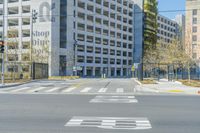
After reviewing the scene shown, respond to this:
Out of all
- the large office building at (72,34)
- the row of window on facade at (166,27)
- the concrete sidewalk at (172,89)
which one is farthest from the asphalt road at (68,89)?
the row of window on facade at (166,27)

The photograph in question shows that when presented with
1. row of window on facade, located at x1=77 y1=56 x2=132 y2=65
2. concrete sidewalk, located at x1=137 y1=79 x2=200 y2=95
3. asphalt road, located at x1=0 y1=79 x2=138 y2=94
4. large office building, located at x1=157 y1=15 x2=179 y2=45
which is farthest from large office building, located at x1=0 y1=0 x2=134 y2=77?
concrete sidewalk, located at x1=137 y1=79 x2=200 y2=95

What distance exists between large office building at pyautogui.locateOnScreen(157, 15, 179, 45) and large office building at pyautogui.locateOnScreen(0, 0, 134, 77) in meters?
22.8

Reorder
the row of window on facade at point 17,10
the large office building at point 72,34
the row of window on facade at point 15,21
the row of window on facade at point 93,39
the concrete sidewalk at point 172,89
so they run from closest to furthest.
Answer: the concrete sidewalk at point 172,89 < the large office building at point 72,34 < the row of window on facade at point 17,10 < the row of window on facade at point 15,21 < the row of window on facade at point 93,39

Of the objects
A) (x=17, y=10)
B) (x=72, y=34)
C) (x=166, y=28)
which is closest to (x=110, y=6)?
(x=72, y=34)

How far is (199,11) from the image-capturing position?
310ft

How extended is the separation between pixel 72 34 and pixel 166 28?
2656 inches

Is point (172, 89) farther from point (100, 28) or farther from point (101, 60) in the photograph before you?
point (100, 28)

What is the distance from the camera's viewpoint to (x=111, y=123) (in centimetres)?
959

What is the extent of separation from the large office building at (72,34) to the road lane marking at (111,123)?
5167 cm

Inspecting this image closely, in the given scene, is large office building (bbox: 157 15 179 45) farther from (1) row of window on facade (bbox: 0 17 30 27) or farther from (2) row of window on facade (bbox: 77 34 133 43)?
(1) row of window on facade (bbox: 0 17 30 27)

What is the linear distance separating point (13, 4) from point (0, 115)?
74761 mm

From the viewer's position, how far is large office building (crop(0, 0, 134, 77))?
73.8 meters

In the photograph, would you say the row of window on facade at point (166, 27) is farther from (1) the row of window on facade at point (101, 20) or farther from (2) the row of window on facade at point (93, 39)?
(2) the row of window on facade at point (93, 39)

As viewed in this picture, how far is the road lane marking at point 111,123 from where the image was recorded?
909cm
